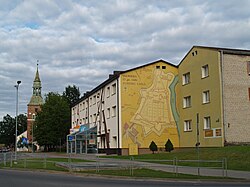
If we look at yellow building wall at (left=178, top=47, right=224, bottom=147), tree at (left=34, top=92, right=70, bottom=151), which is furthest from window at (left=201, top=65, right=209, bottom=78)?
tree at (left=34, top=92, right=70, bottom=151)

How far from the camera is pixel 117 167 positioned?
25719 millimetres

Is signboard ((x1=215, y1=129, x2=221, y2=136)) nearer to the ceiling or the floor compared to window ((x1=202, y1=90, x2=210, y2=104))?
nearer to the floor

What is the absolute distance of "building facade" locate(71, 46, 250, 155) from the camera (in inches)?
1545

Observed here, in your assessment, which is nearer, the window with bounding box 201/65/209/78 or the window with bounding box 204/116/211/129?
the window with bounding box 204/116/211/129

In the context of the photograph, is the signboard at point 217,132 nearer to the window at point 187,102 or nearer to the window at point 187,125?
the window at point 187,125

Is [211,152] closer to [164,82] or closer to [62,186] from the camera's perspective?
[164,82]

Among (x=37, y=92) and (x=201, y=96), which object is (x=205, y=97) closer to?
(x=201, y=96)

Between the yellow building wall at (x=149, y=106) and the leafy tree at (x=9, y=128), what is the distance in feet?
412

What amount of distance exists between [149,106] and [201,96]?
7.87m

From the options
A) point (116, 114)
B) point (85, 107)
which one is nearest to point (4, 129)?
point (85, 107)

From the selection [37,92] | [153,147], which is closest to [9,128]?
[37,92]

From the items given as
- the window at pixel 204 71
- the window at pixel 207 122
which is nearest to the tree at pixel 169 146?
the window at pixel 207 122

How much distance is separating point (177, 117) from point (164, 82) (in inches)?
186

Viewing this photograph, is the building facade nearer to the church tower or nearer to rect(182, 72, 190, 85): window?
rect(182, 72, 190, 85): window
